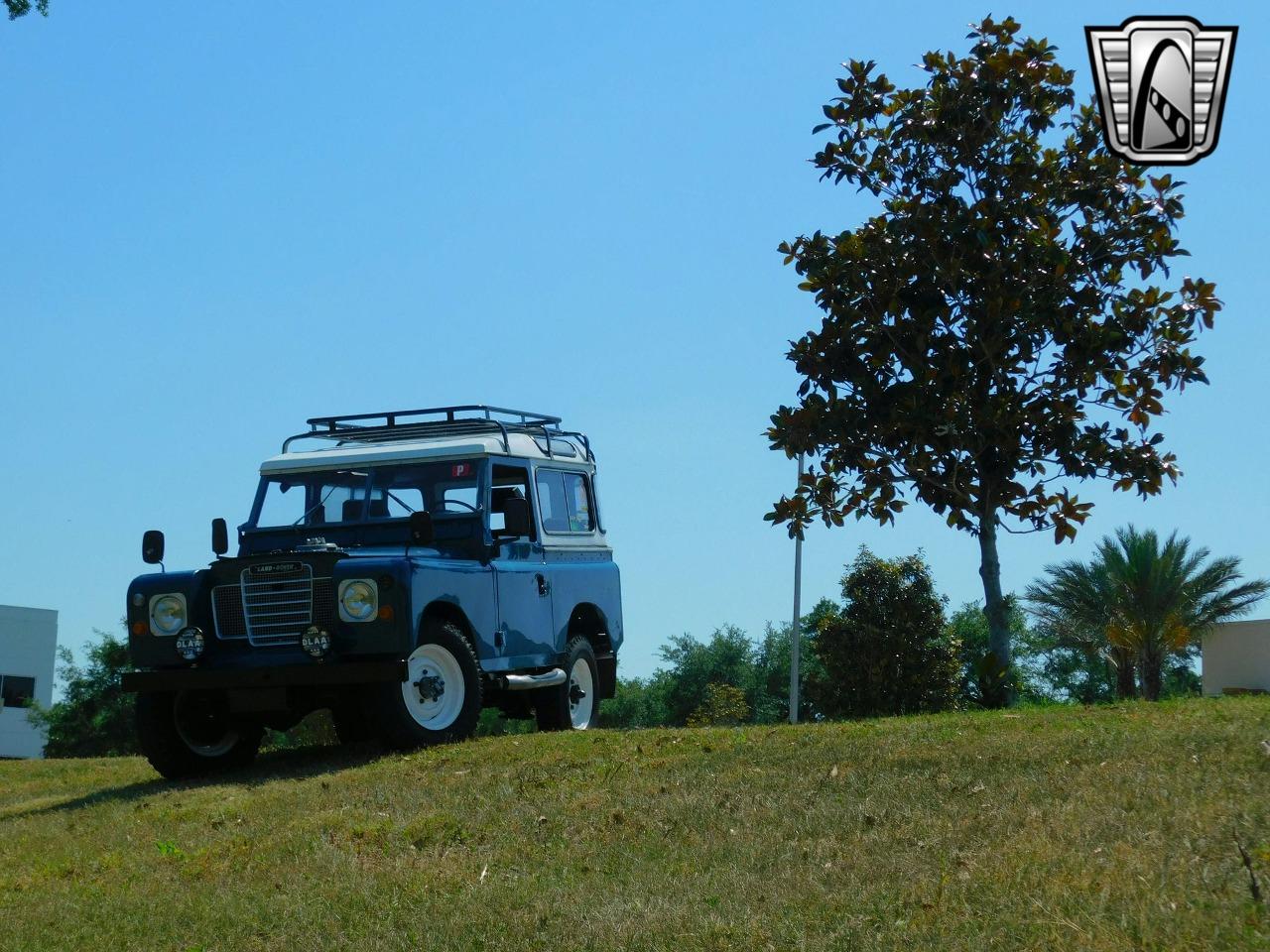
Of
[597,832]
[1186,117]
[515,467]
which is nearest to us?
[1186,117]

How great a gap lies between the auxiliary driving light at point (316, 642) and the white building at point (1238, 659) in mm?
17443

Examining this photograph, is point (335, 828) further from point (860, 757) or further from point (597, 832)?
point (860, 757)

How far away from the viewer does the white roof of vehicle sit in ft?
50.5

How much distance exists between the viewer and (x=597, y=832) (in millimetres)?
9617

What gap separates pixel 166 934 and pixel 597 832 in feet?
8.41

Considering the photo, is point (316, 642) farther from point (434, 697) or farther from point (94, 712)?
point (94, 712)

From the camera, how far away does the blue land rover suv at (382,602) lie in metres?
13.7

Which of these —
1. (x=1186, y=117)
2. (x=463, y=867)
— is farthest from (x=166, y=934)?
(x=1186, y=117)

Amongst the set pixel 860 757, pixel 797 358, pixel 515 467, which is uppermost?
pixel 797 358

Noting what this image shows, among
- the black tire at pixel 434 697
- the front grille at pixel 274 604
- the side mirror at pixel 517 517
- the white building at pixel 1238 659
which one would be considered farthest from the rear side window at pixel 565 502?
the white building at pixel 1238 659

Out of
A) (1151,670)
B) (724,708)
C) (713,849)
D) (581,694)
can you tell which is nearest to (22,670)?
(724,708)

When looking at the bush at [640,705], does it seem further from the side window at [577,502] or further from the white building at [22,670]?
the side window at [577,502]

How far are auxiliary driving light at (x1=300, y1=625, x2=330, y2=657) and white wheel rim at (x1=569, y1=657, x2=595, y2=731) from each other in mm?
4170

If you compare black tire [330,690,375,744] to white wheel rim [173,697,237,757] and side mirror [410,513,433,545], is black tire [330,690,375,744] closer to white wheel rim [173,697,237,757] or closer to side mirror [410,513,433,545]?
white wheel rim [173,697,237,757]
